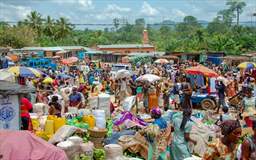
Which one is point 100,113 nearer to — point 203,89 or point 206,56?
point 203,89

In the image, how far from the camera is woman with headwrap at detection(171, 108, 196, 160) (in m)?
6.93

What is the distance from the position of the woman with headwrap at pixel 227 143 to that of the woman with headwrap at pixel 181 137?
224 centimetres

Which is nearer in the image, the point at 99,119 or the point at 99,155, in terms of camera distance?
the point at 99,155

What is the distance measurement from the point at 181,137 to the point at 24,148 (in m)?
2.75

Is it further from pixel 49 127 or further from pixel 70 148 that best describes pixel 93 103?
pixel 70 148

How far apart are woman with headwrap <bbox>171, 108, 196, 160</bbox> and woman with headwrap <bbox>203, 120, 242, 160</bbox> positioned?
224 centimetres

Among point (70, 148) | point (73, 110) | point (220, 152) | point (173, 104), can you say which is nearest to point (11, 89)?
point (70, 148)

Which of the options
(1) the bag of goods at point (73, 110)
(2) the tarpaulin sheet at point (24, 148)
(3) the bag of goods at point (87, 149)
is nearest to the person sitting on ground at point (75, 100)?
(1) the bag of goods at point (73, 110)

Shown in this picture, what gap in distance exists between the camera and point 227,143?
4.53 meters

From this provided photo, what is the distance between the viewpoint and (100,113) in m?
11.1

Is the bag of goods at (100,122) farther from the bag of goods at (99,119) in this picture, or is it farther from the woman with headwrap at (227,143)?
the woman with headwrap at (227,143)

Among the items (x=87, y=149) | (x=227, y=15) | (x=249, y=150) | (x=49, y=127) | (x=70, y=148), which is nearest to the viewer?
(x=249, y=150)

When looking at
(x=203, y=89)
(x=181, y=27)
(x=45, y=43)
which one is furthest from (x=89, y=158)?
(x=181, y=27)

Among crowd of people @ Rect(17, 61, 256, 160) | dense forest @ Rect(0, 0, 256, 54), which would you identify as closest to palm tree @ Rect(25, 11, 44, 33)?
dense forest @ Rect(0, 0, 256, 54)
